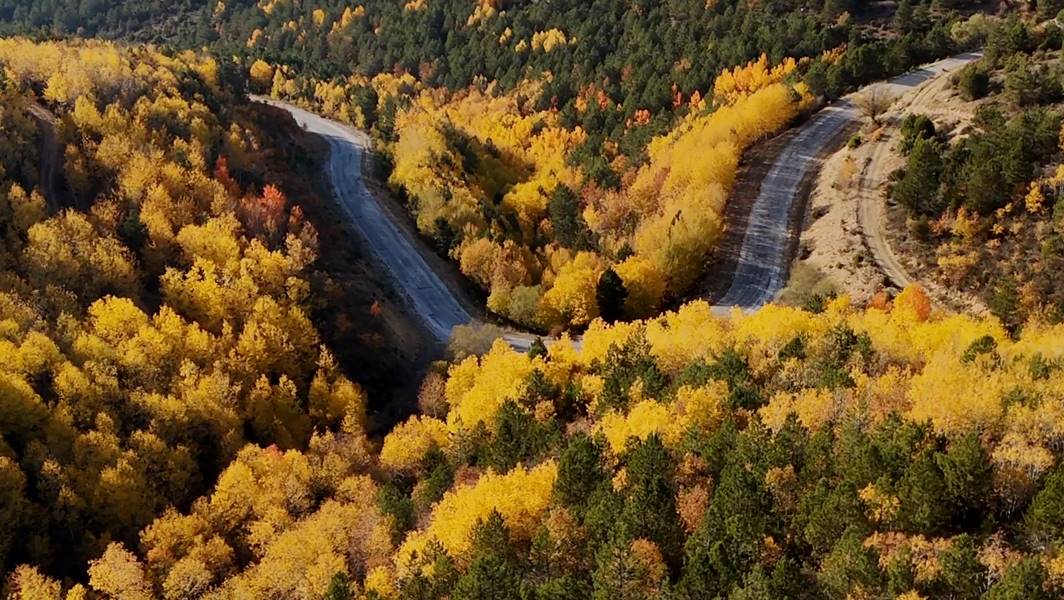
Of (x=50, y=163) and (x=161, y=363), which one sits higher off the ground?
(x=50, y=163)

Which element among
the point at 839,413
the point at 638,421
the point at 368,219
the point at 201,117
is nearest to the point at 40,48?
the point at 201,117

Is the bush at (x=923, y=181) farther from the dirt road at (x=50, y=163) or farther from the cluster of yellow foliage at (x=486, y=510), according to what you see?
the dirt road at (x=50, y=163)

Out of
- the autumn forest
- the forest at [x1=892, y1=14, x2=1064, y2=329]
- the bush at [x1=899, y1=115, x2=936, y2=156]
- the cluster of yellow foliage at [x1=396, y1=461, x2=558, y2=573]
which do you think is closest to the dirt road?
the autumn forest

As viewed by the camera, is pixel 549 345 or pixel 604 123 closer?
pixel 549 345

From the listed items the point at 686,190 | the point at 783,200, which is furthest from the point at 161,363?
the point at 783,200

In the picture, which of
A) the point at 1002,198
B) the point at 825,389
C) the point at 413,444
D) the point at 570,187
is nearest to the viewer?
the point at 825,389

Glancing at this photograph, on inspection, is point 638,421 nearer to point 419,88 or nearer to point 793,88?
point 793,88

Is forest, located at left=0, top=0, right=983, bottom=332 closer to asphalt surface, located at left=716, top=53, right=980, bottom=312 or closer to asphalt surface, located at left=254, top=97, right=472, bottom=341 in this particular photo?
asphalt surface, located at left=254, top=97, right=472, bottom=341

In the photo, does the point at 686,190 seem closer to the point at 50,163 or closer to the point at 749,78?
the point at 749,78
